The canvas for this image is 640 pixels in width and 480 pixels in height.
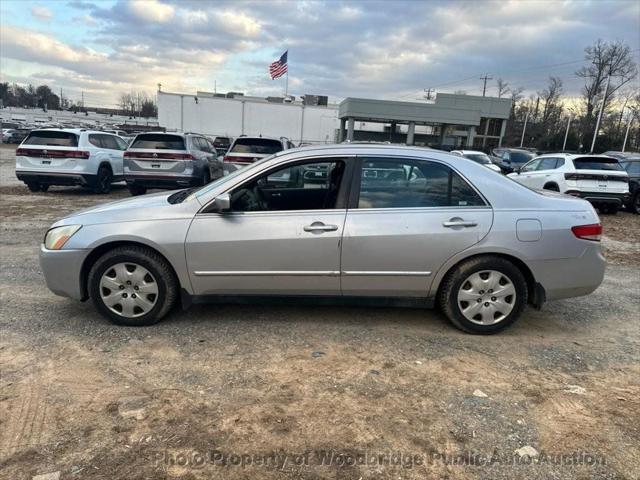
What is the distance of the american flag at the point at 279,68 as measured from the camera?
40069 mm

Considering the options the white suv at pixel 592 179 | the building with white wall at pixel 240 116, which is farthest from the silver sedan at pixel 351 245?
the building with white wall at pixel 240 116

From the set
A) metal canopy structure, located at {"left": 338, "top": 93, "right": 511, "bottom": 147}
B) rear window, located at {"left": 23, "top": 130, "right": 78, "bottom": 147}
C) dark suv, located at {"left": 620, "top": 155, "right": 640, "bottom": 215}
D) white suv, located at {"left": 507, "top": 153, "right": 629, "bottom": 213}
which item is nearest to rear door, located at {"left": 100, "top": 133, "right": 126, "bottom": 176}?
rear window, located at {"left": 23, "top": 130, "right": 78, "bottom": 147}

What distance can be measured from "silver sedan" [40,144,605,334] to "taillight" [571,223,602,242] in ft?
0.04

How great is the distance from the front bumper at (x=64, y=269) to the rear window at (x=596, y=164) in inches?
475

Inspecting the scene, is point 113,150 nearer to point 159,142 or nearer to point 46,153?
point 46,153

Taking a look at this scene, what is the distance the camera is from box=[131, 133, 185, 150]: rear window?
38.8 feet

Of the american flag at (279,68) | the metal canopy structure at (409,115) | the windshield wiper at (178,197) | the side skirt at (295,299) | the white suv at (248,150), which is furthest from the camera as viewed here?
the metal canopy structure at (409,115)

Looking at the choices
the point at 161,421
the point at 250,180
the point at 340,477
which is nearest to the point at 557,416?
the point at 340,477

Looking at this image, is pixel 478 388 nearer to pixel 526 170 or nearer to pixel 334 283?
pixel 334 283

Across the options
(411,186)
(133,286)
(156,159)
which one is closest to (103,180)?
(156,159)

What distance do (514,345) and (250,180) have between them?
8.72 ft

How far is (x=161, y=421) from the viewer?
280 cm

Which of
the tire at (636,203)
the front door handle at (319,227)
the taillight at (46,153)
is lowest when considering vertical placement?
the tire at (636,203)

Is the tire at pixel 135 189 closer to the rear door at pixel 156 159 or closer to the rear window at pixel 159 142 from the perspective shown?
the rear door at pixel 156 159
